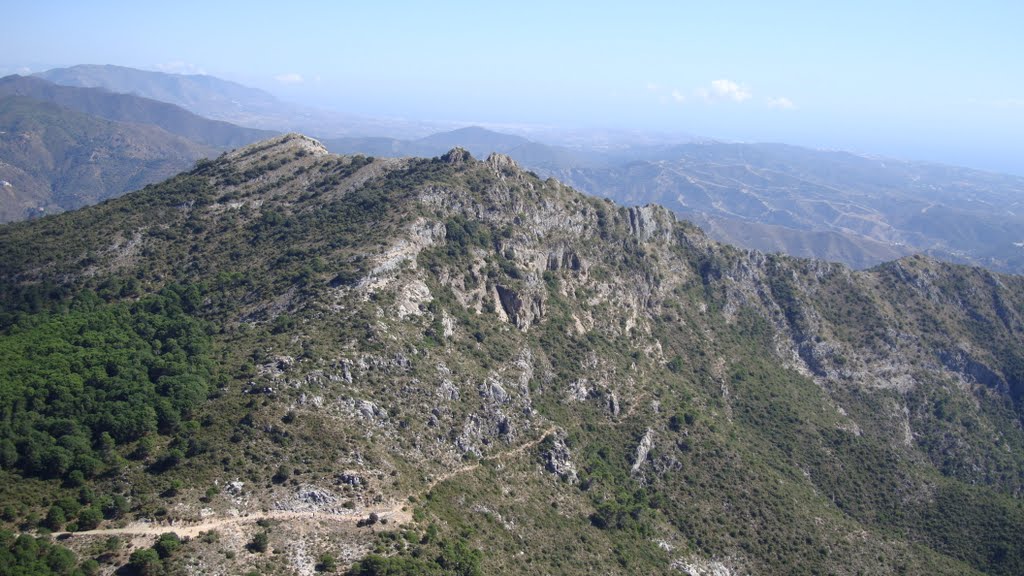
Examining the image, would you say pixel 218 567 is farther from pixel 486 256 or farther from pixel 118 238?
pixel 118 238

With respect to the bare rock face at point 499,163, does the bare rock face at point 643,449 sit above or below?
below

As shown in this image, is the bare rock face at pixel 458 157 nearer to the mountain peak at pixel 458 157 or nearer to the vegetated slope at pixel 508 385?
the mountain peak at pixel 458 157

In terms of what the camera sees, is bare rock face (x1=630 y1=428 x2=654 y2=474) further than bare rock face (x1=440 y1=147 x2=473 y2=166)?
No

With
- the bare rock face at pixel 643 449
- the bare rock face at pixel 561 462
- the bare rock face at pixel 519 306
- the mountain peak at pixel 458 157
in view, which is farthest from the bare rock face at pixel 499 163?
the bare rock face at pixel 561 462

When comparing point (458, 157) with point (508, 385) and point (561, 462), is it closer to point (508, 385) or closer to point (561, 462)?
point (508, 385)

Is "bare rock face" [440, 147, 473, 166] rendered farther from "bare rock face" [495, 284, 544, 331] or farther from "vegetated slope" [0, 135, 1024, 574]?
"bare rock face" [495, 284, 544, 331]

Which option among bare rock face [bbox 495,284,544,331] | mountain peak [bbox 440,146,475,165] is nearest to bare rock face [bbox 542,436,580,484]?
bare rock face [bbox 495,284,544,331]

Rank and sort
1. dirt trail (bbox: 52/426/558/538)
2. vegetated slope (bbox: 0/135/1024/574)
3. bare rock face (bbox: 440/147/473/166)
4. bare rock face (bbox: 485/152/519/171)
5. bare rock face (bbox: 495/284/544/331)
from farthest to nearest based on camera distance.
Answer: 1. bare rock face (bbox: 440/147/473/166)
2. bare rock face (bbox: 485/152/519/171)
3. bare rock face (bbox: 495/284/544/331)
4. vegetated slope (bbox: 0/135/1024/574)
5. dirt trail (bbox: 52/426/558/538)

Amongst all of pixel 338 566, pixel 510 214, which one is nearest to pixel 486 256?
pixel 510 214
